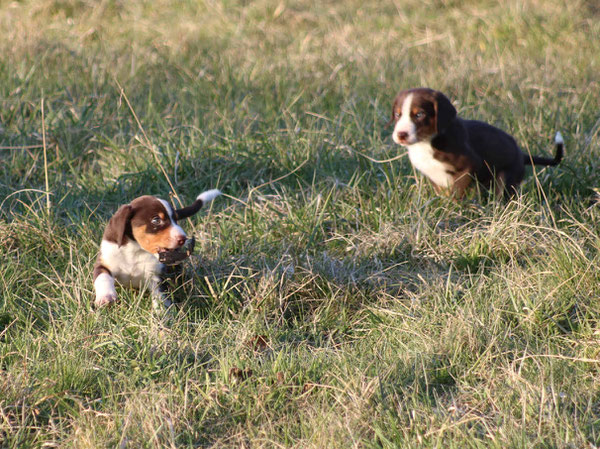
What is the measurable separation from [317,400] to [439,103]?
2.04 metres

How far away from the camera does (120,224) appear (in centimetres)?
333

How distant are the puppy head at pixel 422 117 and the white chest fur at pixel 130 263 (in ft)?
5.26

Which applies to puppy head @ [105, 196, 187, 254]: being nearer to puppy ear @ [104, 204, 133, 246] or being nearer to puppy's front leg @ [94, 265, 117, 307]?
puppy ear @ [104, 204, 133, 246]

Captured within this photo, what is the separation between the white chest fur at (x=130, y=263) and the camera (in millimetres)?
3465

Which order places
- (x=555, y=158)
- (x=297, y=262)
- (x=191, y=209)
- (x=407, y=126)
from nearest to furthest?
(x=191, y=209) < (x=297, y=262) < (x=407, y=126) < (x=555, y=158)

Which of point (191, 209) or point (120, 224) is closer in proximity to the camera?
point (120, 224)

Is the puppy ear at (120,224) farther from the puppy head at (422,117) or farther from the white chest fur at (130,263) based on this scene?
the puppy head at (422,117)

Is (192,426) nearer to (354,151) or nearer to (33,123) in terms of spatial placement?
(354,151)

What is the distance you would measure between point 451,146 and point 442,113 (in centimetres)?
22

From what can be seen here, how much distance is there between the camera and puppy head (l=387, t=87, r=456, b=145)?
14.0 feet

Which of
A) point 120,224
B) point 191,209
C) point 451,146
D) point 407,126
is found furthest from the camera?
point 451,146

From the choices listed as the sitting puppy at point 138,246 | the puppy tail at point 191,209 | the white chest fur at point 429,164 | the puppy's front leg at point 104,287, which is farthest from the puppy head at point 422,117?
the puppy's front leg at point 104,287

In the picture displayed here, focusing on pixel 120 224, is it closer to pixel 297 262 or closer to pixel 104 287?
pixel 104 287

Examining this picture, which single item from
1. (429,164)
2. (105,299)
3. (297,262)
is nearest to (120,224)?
(105,299)
